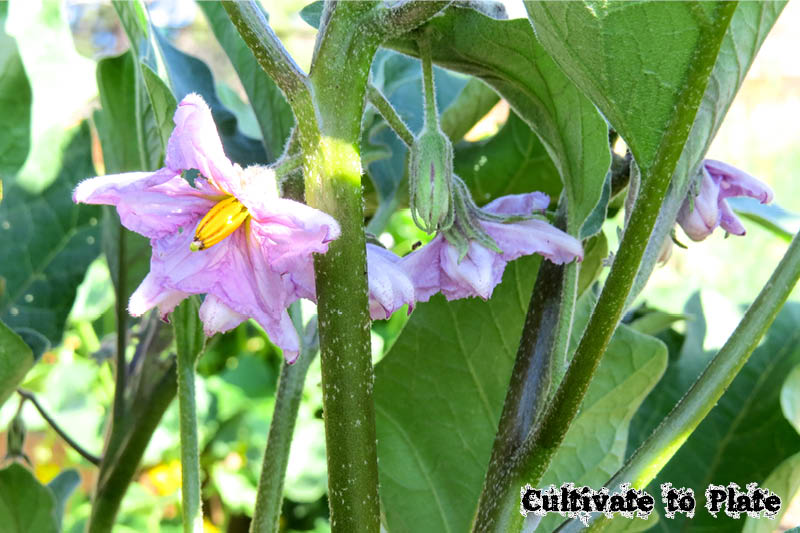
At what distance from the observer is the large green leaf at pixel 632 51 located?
0.21 meters

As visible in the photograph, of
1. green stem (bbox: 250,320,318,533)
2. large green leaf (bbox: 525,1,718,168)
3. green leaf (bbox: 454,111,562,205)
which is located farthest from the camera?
green leaf (bbox: 454,111,562,205)

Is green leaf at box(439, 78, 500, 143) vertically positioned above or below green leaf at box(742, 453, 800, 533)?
above

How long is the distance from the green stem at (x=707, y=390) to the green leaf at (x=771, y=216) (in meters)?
0.18

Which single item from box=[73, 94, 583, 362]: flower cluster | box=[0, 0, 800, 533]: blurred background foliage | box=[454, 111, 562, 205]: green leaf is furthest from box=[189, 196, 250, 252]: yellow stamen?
box=[454, 111, 562, 205]: green leaf

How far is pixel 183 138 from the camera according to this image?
0.22 meters

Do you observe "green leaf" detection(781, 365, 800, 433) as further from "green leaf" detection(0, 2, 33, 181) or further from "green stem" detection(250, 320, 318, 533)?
"green leaf" detection(0, 2, 33, 181)

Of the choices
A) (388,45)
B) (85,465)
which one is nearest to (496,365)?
(388,45)

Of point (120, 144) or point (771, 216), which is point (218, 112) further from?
point (771, 216)

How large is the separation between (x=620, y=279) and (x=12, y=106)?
11.0 inches

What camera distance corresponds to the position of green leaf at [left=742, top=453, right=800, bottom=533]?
12.5 inches

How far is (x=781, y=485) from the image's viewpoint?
326 millimetres

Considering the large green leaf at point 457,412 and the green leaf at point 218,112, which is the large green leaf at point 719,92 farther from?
the green leaf at point 218,112

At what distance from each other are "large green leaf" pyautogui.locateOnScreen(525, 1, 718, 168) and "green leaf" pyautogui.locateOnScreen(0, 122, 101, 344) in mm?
325

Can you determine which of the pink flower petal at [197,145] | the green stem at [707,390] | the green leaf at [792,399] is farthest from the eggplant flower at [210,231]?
the green leaf at [792,399]
